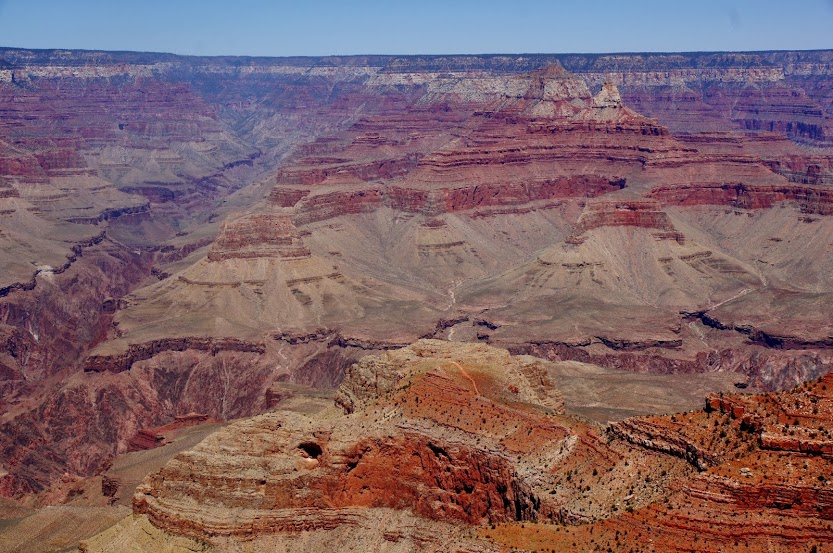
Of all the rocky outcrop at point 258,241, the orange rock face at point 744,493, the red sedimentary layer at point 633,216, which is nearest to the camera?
the orange rock face at point 744,493

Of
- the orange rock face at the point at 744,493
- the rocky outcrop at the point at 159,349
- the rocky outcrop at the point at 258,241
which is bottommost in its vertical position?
the orange rock face at the point at 744,493

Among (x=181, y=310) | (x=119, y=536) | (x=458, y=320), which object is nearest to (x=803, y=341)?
(x=458, y=320)

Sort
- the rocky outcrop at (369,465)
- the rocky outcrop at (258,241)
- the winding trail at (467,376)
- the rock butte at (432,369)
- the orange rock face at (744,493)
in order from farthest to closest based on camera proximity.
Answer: the rocky outcrop at (258,241) → the winding trail at (467,376) → the rocky outcrop at (369,465) → the rock butte at (432,369) → the orange rock face at (744,493)

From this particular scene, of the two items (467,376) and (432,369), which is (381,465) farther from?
(467,376)

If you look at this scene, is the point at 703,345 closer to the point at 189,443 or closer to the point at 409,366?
the point at 189,443

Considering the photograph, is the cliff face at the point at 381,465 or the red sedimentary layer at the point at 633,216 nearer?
the cliff face at the point at 381,465

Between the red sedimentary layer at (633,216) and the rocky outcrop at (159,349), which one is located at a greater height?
the red sedimentary layer at (633,216)

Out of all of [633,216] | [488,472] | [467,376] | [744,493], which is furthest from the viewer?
[633,216]

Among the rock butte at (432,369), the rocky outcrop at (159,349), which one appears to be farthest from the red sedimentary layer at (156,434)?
the rocky outcrop at (159,349)

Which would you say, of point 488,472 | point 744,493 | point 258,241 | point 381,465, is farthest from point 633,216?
point 744,493

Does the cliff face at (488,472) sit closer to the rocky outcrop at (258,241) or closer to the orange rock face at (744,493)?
the orange rock face at (744,493)

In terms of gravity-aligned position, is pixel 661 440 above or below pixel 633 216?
below
